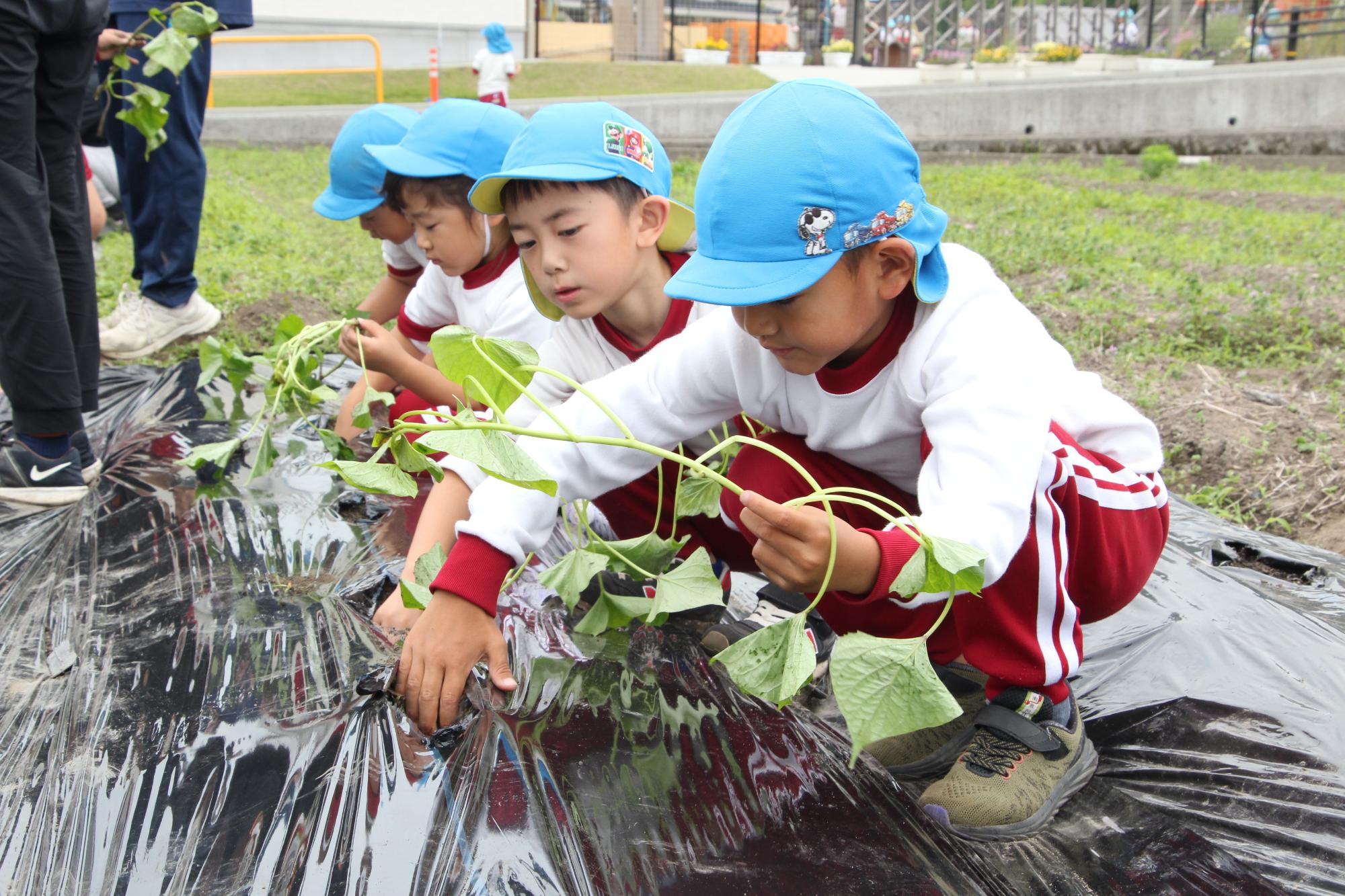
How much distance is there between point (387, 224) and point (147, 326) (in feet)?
3.65

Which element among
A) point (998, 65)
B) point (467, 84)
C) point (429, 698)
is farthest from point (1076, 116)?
point (429, 698)

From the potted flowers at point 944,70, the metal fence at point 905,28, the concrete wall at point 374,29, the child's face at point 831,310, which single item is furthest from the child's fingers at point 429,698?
the metal fence at point 905,28

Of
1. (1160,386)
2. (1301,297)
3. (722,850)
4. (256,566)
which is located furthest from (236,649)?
(1301,297)

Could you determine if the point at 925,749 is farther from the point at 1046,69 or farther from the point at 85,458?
the point at 1046,69

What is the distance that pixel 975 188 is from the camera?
6270mm

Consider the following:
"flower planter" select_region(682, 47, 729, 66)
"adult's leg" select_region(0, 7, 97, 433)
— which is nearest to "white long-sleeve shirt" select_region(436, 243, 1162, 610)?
"adult's leg" select_region(0, 7, 97, 433)

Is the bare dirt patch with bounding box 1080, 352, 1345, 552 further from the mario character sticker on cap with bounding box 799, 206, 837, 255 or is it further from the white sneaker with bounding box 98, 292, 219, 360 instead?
the white sneaker with bounding box 98, 292, 219, 360

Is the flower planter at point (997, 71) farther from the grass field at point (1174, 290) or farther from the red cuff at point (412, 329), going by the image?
the red cuff at point (412, 329)

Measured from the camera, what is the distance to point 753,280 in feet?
3.60

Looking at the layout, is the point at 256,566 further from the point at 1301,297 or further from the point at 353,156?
the point at 1301,297

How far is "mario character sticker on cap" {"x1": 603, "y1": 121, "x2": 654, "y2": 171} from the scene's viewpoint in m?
1.57

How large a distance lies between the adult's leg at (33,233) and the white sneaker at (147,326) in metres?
0.97

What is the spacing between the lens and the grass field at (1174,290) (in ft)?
7.39

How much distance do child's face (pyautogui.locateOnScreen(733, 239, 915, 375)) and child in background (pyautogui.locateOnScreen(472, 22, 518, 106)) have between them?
9304 mm
